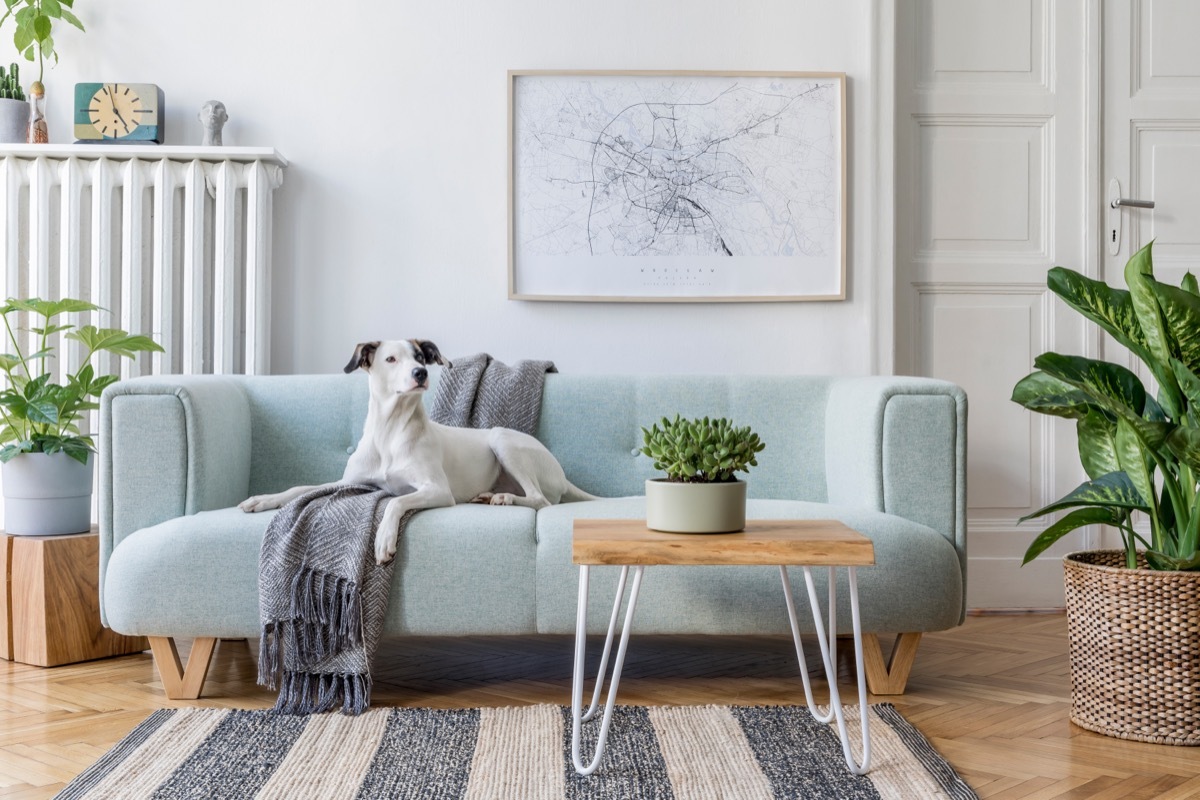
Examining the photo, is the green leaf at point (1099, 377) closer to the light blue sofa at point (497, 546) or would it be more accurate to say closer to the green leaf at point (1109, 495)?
the green leaf at point (1109, 495)

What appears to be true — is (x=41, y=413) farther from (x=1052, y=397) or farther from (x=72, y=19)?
(x=1052, y=397)

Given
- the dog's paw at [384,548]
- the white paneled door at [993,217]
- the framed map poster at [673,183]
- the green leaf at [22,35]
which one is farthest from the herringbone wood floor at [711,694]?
the green leaf at [22,35]

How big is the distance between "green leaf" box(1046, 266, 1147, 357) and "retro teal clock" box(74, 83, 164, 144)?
2.74 meters

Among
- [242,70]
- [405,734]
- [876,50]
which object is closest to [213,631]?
[405,734]

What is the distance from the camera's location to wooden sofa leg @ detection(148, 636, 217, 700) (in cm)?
246

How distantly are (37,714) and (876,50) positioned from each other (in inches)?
121

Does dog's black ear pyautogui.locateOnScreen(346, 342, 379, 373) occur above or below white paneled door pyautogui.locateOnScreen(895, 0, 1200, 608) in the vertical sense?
below

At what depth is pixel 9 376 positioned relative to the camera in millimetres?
2947

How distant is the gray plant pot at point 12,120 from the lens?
3531 millimetres

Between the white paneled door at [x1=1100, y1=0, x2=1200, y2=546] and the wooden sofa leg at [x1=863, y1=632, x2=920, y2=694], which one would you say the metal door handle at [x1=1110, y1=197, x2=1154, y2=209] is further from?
the wooden sofa leg at [x1=863, y1=632, x2=920, y2=694]

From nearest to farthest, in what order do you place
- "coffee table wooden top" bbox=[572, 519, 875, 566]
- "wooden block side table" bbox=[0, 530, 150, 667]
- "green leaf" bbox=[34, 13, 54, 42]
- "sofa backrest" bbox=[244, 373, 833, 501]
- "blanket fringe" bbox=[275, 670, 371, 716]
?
"coffee table wooden top" bbox=[572, 519, 875, 566] < "blanket fringe" bbox=[275, 670, 371, 716] < "wooden block side table" bbox=[0, 530, 150, 667] < "sofa backrest" bbox=[244, 373, 833, 501] < "green leaf" bbox=[34, 13, 54, 42]

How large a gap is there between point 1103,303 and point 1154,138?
1.89 metres

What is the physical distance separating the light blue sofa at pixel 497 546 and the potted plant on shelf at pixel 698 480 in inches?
21.0

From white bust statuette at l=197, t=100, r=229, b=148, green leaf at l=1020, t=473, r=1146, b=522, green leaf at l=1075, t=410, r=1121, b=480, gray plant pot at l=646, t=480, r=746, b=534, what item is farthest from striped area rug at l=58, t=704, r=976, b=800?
white bust statuette at l=197, t=100, r=229, b=148
